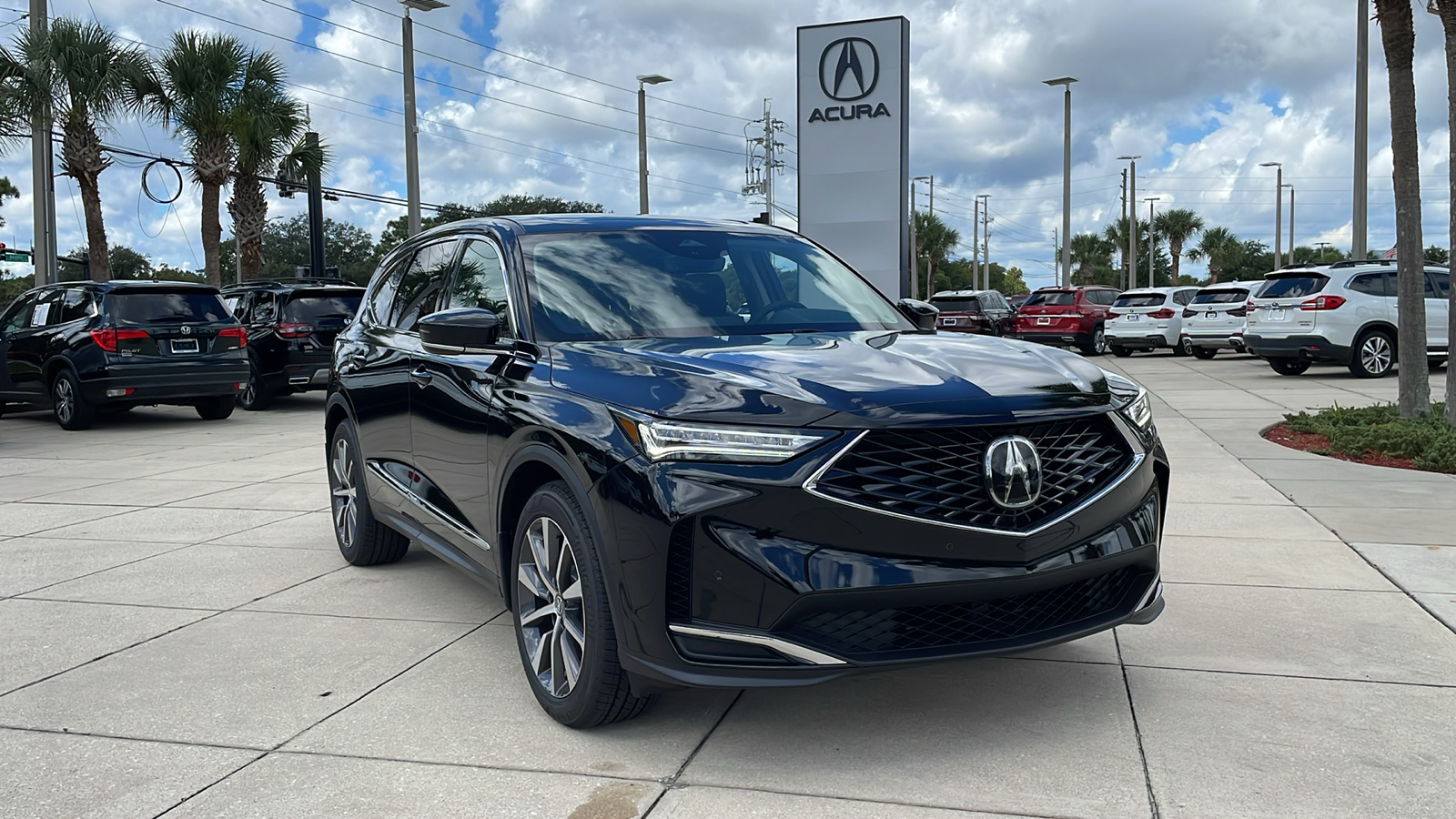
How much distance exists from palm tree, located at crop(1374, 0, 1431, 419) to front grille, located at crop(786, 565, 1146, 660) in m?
8.78

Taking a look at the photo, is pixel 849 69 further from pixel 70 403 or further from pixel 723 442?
pixel 723 442

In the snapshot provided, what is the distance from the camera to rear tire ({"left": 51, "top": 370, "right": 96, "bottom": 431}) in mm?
13844

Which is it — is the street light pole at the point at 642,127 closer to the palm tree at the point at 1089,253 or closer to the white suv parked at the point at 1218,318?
the white suv parked at the point at 1218,318

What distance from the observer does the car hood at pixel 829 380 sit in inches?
127

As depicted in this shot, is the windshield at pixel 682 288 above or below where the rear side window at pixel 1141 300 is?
below

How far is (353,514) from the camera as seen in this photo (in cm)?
608

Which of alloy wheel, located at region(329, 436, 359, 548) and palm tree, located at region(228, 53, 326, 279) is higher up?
palm tree, located at region(228, 53, 326, 279)

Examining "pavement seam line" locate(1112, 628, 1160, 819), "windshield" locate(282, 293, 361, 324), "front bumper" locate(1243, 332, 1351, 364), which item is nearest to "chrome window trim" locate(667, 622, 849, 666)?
"pavement seam line" locate(1112, 628, 1160, 819)

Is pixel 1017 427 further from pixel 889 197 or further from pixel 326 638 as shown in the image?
pixel 889 197

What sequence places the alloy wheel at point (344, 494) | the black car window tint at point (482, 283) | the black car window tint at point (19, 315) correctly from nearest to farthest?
1. the black car window tint at point (482, 283)
2. the alloy wheel at point (344, 494)
3. the black car window tint at point (19, 315)

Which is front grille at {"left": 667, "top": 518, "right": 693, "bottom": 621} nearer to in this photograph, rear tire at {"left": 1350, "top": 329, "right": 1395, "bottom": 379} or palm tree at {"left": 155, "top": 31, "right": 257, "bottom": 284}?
rear tire at {"left": 1350, "top": 329, "right": 1395, "bottom": 379}

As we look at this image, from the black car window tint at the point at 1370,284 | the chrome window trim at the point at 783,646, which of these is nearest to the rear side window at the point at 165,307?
the chrome window trim at the point at 783,646

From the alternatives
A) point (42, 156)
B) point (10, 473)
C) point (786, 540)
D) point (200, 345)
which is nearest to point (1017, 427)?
point (786, 540)

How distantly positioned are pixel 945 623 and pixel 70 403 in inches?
537
